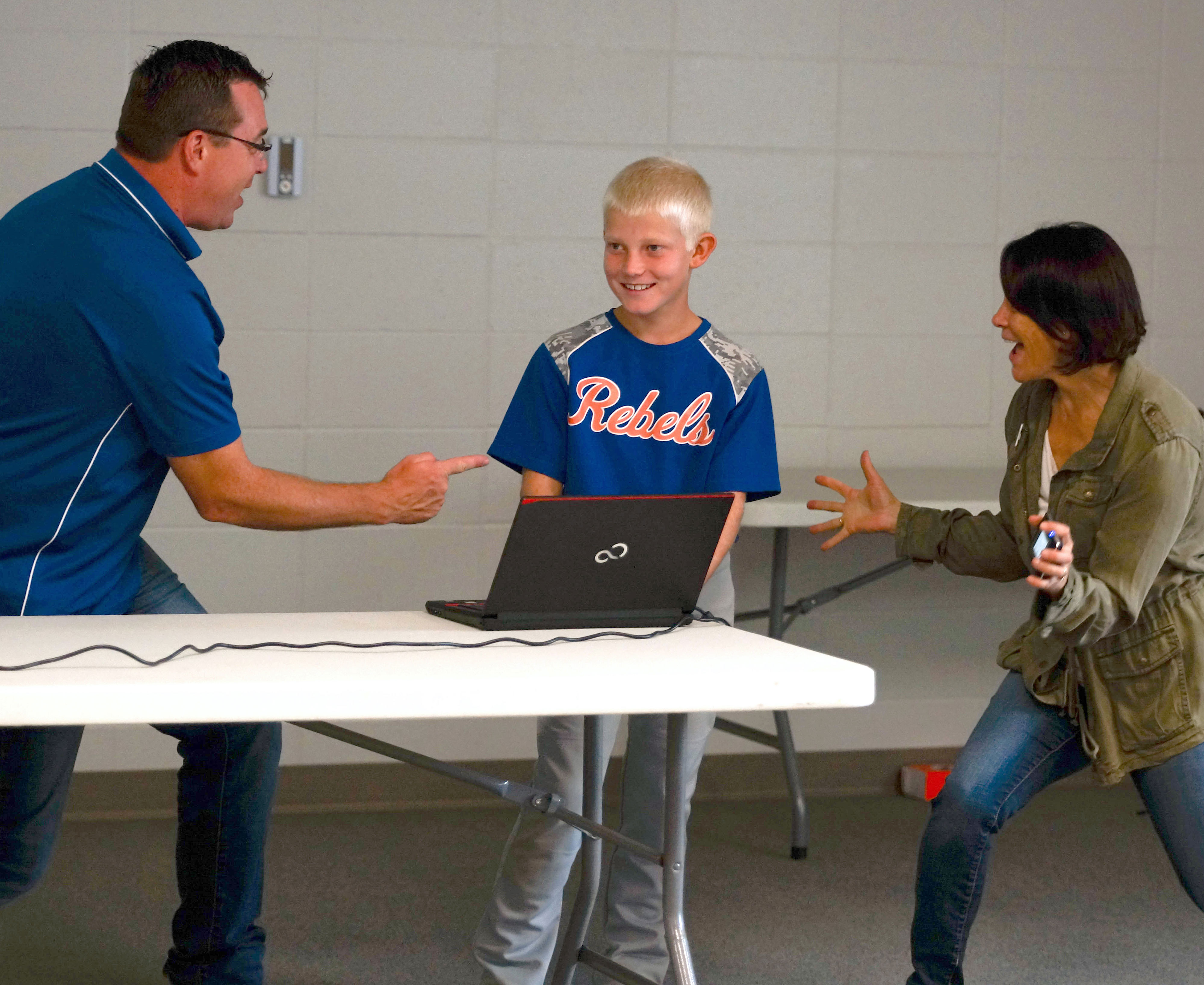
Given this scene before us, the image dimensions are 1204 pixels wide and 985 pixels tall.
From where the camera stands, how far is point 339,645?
1.66m

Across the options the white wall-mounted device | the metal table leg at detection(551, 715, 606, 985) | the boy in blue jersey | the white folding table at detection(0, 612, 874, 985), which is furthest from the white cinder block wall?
the white folding table at detection(0, 612, 874, 985)

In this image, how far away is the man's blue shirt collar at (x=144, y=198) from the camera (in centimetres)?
193

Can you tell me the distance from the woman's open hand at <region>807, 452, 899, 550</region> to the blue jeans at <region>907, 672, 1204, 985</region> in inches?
17.3

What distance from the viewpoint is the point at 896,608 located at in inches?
149

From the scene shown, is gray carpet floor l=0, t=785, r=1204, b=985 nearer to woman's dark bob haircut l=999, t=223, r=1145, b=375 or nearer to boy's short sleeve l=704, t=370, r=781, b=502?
boy's short sleeve l=704, t=370, r=781, b=502

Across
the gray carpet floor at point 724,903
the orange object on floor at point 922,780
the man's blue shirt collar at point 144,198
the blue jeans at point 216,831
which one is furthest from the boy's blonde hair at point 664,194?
the orange object on floor at point 922,780

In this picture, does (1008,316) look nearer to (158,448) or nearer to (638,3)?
(158,448)

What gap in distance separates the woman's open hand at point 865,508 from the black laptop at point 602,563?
0.53 metres

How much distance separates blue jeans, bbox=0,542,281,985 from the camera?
2080mm

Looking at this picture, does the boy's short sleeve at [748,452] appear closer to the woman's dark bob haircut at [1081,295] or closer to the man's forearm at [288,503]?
the woman's dark bob haircut at [1081,295]

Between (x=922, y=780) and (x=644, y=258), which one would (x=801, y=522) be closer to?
(x=644, y=258)

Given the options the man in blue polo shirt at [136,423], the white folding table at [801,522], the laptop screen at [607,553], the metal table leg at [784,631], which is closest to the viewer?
the laptop screen at [607,553]

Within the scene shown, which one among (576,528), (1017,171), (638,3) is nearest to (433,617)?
(576,528)

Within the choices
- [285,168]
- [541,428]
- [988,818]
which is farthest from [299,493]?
[285,168]
